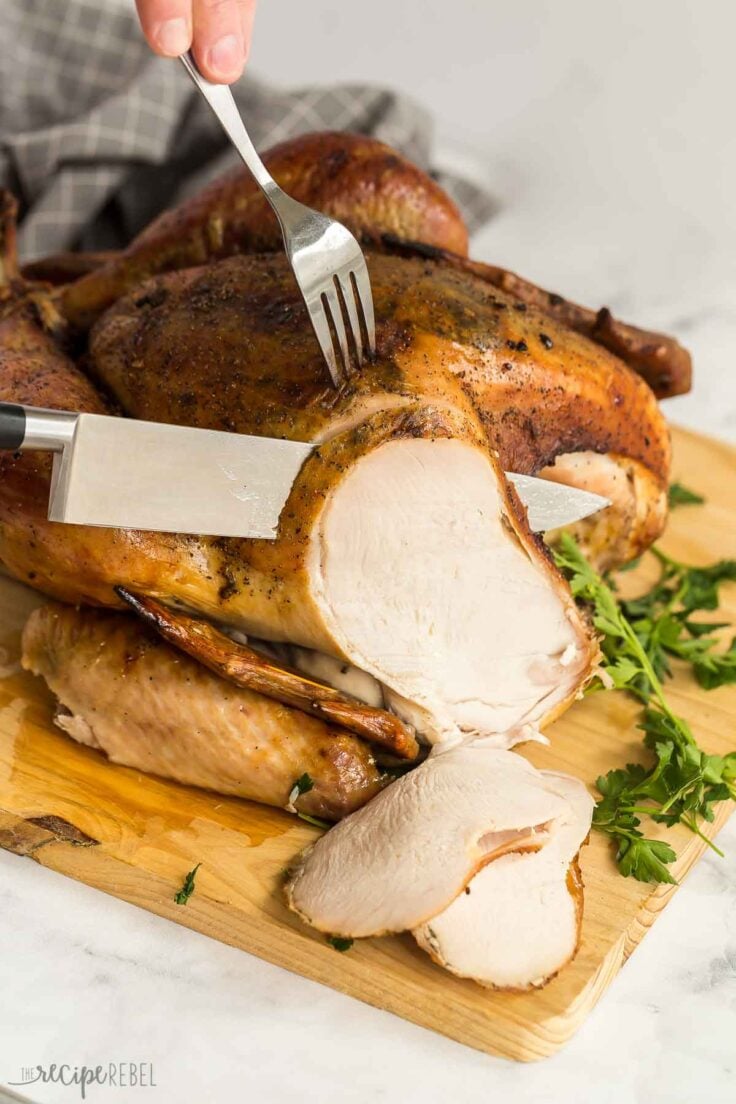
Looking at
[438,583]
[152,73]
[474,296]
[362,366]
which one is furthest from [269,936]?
[152,73]

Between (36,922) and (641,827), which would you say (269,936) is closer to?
(36,922)

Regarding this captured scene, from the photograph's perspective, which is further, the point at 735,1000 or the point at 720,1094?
the point at 735,1000

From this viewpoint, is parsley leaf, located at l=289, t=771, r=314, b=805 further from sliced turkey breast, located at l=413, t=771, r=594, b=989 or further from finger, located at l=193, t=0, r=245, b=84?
finger, located at l=193, t=0, r=245, b=84

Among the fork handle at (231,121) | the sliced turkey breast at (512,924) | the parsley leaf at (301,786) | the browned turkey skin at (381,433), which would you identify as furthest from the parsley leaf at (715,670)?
the fork handle at (231,121)


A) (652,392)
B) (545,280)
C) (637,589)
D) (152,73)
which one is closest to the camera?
(652,392)

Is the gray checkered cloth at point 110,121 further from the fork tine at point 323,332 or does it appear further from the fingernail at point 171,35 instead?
the fork tine at point 323,332

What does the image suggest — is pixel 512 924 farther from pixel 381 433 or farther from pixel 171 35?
pixel 171 35
